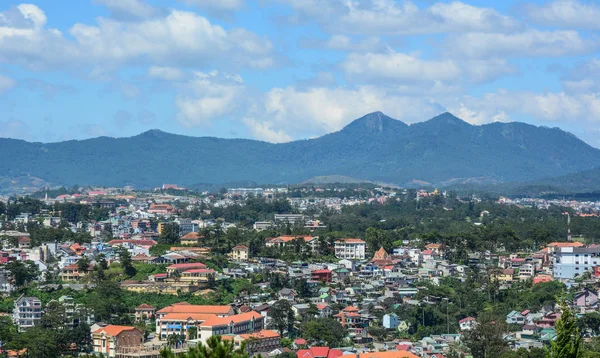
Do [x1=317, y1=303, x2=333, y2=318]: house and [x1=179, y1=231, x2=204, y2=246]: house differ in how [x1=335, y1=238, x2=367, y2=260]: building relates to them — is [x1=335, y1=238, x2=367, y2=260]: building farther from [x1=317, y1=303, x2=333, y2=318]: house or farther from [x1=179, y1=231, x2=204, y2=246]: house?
[x1=317, y1=303, x2=333, y2=318]: house

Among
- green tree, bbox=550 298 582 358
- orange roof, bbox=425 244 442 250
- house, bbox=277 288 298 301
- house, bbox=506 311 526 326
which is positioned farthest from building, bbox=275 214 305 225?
green tree, bbox=550 298 582 358

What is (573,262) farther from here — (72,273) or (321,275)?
(72,273)

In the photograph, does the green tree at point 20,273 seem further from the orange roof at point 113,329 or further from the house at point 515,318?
the house at point 515,318

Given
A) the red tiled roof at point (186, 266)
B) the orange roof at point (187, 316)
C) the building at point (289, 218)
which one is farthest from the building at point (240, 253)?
the building at point (289, 218)

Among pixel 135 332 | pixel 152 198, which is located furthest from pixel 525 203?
pixel 135 332

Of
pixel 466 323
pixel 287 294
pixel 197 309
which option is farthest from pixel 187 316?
pixel 466 323

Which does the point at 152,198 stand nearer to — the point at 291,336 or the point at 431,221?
the point at 431,221

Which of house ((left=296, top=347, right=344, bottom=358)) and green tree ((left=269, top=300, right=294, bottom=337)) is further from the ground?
green tree ((left=269, top=300, right=294, bottom=337))
